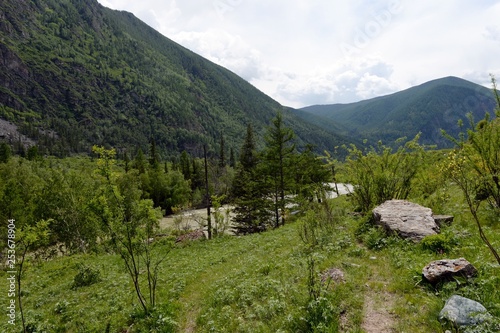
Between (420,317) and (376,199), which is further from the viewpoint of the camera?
(376,199)

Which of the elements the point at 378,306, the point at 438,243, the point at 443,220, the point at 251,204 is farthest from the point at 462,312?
the point at 251,204

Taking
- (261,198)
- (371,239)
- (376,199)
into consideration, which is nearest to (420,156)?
(376,199)

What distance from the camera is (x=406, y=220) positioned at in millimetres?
10461

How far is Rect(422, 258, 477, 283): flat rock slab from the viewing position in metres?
6.17

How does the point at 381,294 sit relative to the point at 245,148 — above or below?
below

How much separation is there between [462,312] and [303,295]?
3.47 meters

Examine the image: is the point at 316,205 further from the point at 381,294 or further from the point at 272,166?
the point at 272,166

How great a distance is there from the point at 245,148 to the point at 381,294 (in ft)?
119

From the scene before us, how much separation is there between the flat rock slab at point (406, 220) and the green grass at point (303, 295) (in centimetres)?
52

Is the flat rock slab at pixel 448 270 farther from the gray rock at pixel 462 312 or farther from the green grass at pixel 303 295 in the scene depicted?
the gray rock at pixel 462 312

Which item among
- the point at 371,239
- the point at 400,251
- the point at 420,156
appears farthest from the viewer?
the point at 420,156

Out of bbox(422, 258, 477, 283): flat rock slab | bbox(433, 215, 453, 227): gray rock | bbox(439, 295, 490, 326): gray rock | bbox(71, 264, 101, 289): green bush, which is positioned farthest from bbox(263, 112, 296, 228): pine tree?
bbox(439, 295, 490, 326): gray rock

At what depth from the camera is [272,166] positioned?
102 feet

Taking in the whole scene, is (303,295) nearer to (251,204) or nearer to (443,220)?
(443,220)
